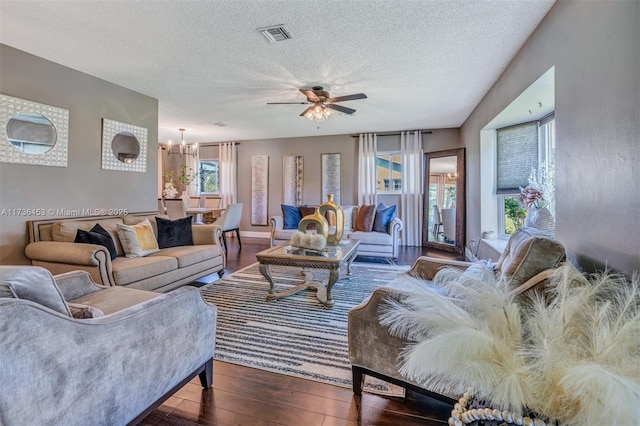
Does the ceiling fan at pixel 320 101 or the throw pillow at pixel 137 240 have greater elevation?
the ceiling fan at pixel 320 101

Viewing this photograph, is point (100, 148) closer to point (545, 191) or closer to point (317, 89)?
point (317, 89)

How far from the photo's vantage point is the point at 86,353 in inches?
42.1

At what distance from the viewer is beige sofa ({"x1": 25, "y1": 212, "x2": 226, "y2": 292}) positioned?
2619 mm

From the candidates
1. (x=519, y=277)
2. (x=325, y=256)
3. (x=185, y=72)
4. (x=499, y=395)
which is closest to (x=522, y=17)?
(x=519, y=277)

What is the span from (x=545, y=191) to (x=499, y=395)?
9.93ft

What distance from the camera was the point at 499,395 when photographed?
0.55m

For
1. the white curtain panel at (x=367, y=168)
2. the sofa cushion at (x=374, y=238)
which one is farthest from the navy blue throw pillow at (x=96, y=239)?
the white curtain panel at (x=367, y=168)

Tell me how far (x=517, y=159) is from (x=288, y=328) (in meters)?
3.58

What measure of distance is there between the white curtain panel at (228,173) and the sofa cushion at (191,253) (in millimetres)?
3978

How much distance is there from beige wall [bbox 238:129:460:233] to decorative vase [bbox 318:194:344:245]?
328cm

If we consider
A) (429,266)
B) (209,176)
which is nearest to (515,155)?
(429,266)

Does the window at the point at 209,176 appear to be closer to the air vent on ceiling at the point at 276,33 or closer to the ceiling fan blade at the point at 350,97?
the ceiling fan blade at the point at 350,97

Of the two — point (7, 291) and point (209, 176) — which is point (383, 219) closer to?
point (7, 291)

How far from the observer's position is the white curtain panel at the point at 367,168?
668 cm
